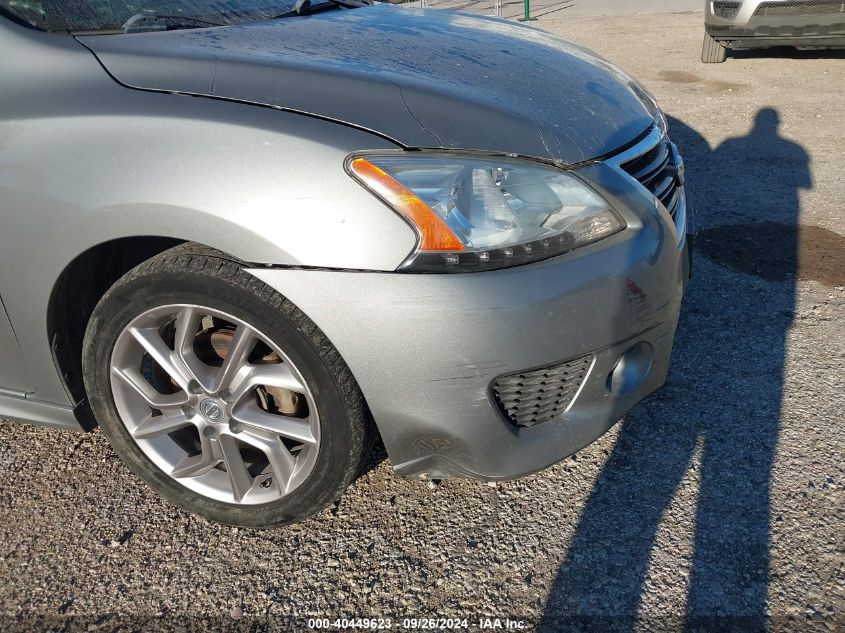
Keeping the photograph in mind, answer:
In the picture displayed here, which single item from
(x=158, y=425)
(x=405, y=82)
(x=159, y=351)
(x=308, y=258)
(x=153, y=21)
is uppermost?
(x=153, y=21)

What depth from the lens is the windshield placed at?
2027mm

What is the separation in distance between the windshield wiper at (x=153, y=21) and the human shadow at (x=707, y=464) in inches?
76.7

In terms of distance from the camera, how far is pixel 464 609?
182 cm

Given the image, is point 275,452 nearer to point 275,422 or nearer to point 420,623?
point 275,422

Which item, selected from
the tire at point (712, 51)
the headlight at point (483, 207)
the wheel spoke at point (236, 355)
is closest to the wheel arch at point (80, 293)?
the wheel spoke at point (236, 355)

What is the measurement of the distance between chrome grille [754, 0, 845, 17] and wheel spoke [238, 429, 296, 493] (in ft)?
24.0

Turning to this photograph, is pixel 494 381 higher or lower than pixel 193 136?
lower

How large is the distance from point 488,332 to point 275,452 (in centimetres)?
72

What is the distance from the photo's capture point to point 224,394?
1.96 metres

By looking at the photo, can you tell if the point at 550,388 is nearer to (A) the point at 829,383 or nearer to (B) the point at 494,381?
(B) the point at 494,381

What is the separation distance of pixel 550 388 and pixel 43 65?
5.14ft

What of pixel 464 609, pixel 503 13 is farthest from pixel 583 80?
pixel 503 13

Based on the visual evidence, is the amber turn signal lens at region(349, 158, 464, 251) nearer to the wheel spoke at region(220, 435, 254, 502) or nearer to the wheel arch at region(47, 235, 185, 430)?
the wheel arch at region(47, 235, 185, 430)

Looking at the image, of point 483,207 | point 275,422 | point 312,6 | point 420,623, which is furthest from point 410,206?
point 312,6
